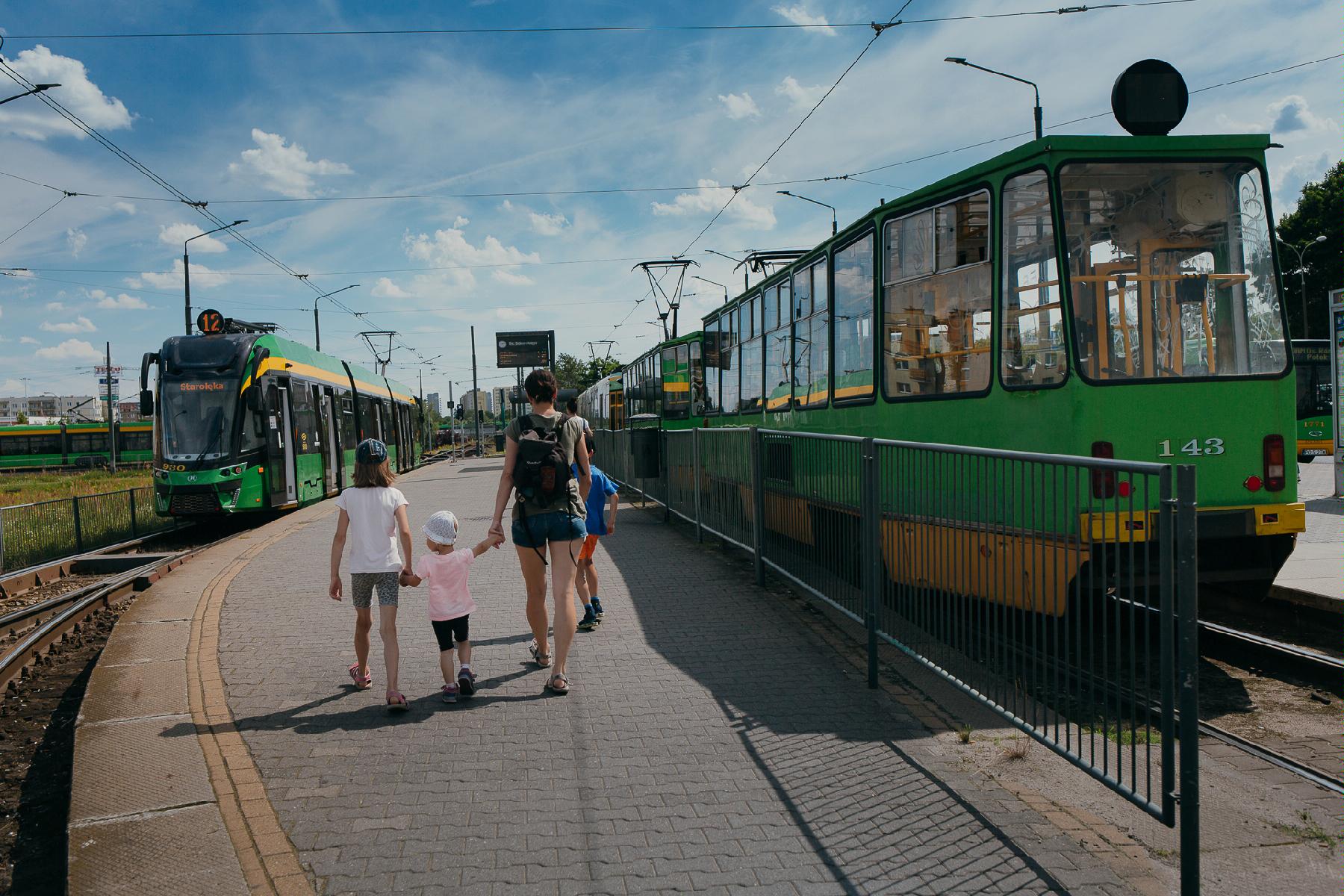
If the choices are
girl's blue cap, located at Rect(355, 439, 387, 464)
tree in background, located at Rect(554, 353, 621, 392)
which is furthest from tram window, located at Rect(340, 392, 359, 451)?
tree in background, located at Rect(554, 353, 621, 392)

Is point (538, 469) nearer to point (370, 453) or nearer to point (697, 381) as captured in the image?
point (370, 453)

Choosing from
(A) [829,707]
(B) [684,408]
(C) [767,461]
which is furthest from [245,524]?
(A) [829,707]

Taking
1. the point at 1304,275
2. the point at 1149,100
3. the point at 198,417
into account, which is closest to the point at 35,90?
the point at 198,417

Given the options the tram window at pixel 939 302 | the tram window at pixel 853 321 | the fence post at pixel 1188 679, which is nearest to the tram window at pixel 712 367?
the tram window at pixel 853 321

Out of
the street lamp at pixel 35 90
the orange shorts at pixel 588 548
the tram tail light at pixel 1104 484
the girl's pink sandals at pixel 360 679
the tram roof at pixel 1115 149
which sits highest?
the street lamp at pixel 35 90

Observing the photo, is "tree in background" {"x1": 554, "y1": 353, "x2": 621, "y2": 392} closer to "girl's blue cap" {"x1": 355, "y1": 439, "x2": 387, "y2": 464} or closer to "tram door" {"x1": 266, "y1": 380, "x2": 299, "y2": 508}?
"tram door" {"x1": 266, "y1": 380, "x2": 299, "y2": 508}

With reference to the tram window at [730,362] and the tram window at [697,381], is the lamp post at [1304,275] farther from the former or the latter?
the tram window at [730,362]

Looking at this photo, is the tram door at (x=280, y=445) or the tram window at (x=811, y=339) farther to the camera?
the tram door at (x=280, y=445)

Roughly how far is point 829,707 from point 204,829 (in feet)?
9.97

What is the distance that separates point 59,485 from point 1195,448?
39843 mm

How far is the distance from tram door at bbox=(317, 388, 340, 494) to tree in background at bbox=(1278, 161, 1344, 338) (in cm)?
4048

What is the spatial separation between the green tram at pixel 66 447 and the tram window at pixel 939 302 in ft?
189

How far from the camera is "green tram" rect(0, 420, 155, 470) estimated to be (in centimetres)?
5669

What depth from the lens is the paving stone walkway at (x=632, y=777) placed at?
3568mm
